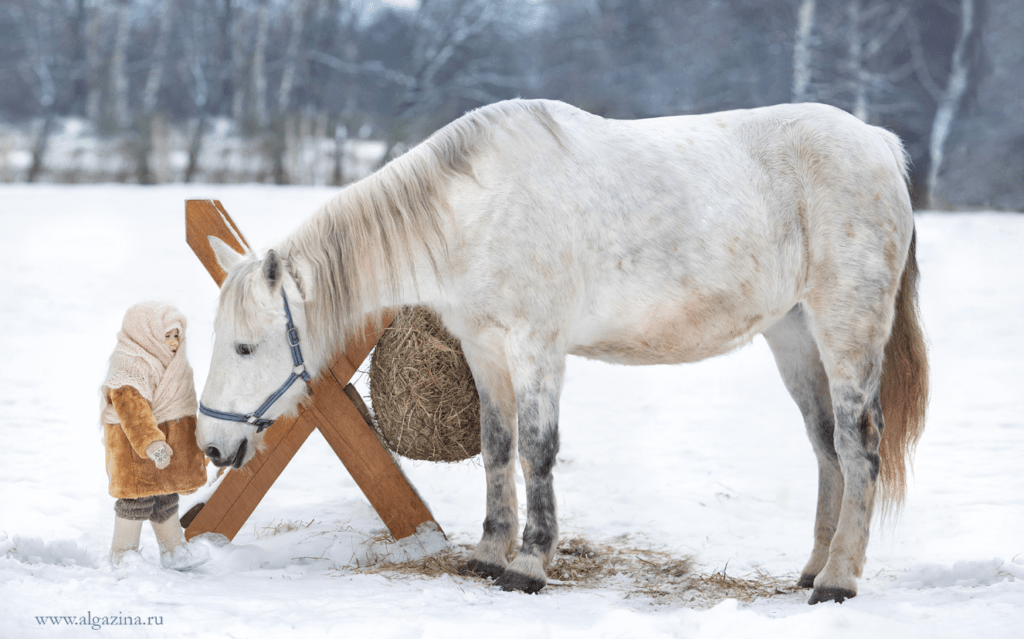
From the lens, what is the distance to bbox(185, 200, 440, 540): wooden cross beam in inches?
126

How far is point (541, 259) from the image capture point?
2834mm

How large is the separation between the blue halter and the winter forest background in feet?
32.4

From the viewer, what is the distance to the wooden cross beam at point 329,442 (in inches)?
126

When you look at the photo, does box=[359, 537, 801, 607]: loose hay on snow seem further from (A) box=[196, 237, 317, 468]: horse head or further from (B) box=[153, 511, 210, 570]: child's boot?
(A) box=[196, 237, 317, 468]: horse head

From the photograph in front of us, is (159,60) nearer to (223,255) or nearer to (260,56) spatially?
(260,56)

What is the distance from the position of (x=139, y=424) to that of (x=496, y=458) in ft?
4.59

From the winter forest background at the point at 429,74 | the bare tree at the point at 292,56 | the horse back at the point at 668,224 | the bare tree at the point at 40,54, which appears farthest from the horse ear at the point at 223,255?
the bare tree at the point at 40,54

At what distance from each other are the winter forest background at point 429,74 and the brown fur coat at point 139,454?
9.99m

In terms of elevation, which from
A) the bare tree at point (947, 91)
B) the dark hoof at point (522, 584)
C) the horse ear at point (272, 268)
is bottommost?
the dark hoof at point (522, 584)

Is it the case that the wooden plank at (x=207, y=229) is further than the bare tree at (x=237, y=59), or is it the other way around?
the bare tree at (x=237, y=59)

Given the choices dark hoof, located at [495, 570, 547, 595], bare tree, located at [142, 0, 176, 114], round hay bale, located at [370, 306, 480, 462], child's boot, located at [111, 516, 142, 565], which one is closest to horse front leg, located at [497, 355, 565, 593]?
dark hoof, located at [495, 570, 547, 595]

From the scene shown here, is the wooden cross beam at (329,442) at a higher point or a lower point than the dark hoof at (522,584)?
higher

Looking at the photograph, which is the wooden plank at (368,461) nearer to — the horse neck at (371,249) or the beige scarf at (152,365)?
the horse neck at (371,249)

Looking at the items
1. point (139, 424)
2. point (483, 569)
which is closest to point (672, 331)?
point (483, 569)
